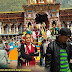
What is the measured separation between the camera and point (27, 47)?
353 cm

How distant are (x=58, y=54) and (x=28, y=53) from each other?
114cm

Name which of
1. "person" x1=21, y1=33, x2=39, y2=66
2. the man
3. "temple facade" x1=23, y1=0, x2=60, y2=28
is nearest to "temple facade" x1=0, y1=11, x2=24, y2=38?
"temple facade" x1=23, y1=0, x2=60, y2=28

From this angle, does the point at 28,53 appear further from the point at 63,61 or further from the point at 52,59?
the point at 63,61

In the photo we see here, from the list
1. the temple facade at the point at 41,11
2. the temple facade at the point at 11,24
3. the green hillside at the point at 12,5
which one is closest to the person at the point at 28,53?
the temple facade at the point at 41,11

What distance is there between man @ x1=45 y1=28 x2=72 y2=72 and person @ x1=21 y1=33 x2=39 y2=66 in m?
0.92

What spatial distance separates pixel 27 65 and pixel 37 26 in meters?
18.3

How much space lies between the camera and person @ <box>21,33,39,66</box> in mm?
3395

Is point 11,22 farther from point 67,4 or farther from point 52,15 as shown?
point 67,4

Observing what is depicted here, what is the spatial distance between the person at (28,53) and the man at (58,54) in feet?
3.02

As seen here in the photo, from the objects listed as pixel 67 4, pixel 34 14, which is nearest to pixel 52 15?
pixel 34 14

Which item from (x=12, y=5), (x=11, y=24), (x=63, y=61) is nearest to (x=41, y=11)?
(x=11, y=24)

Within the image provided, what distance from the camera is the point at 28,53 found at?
3.50 metres

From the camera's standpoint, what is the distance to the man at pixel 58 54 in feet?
8.39

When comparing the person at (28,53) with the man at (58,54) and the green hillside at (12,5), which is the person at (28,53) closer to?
the man at (58,54)
